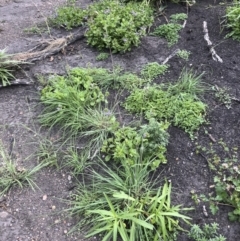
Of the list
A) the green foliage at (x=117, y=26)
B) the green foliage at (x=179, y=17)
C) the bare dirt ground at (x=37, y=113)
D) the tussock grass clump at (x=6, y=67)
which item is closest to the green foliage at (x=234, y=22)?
the bare dirt ground at (x=37, y=113)

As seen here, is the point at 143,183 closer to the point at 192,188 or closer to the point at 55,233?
the point at 192,188

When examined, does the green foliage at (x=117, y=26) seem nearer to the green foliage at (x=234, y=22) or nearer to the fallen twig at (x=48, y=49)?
the fallen twig at (x=48, y=49)

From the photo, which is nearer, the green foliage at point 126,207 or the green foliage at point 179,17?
the green foliage at point 126,207

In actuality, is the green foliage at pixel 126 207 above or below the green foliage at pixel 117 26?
below

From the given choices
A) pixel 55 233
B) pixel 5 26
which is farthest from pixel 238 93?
pixel 5 26

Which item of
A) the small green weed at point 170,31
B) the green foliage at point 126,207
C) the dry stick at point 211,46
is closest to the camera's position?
the green foliage at point 126,207

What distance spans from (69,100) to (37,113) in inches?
14.7

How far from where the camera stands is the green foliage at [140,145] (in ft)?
9.98

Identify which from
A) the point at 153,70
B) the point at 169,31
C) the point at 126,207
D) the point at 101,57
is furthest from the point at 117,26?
the point at 126,207

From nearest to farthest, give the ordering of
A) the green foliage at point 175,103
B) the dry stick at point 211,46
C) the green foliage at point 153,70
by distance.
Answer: the green foliage at point 175,103
the green foliage at point 153,70
the dry stick at point 211,46

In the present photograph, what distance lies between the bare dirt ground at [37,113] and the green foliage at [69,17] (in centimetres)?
15

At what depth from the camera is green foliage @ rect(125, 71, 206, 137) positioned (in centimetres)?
343

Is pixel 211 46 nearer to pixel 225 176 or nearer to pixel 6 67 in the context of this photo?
pixel 225 176

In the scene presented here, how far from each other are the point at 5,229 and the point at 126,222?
90cm
